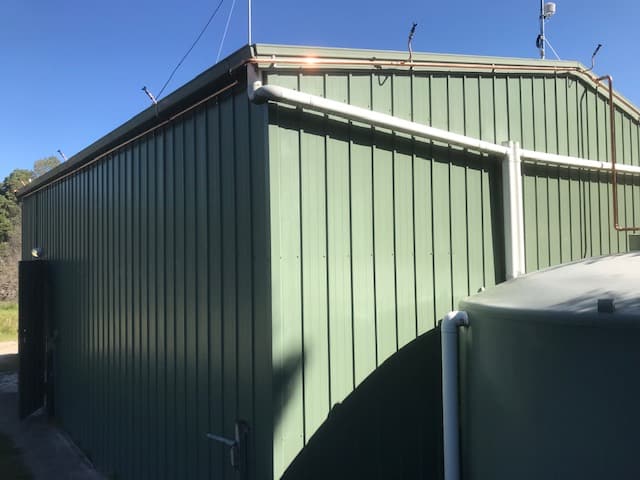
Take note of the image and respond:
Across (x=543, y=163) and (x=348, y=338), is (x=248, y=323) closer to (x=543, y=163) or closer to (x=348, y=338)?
(x=348, y=338)

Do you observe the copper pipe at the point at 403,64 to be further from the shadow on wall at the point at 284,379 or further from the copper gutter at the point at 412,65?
the shadow on wall at the point at 284,379

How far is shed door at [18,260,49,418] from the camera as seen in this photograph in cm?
866

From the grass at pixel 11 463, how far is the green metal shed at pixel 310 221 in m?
1.06

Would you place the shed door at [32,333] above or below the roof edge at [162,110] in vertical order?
below

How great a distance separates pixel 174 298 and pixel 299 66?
2.43m

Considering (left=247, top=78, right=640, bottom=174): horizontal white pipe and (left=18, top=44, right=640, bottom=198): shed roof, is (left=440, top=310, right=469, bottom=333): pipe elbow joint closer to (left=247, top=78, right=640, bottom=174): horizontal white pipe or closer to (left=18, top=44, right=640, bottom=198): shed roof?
(left=247, top=78, right=640, bottom=174): horizontal white pipe

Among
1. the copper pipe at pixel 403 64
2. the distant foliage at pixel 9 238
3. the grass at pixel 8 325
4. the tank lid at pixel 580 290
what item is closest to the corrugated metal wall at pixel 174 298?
the copper pipe at pixel 403 64

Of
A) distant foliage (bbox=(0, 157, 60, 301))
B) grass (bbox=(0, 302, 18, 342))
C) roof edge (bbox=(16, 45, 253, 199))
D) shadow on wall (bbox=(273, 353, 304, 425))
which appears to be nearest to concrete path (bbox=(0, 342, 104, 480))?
roof edge (bbox=(16, 45, 253, 199))

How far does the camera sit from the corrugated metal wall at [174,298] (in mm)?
3716

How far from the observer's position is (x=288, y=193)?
11.5 feet

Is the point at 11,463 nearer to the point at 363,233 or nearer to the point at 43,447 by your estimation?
the point at 43,447

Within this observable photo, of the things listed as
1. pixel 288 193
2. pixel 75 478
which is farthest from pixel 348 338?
pixel 75 478

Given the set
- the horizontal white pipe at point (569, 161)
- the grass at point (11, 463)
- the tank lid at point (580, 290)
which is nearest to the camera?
the tank lid at point (580, 290)

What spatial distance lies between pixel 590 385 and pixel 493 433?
85 cm
